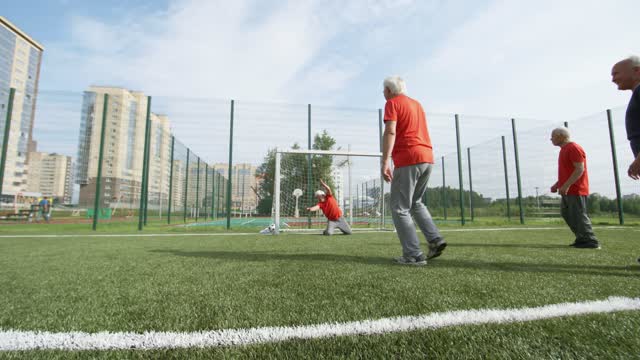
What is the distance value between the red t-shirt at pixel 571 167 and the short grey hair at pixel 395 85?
2.61 m

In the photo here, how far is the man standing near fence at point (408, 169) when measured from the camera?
107 inches

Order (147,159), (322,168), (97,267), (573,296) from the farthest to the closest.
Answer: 1. (322,168)
2. (147,159)
3. (97,267)
4. (573,296)

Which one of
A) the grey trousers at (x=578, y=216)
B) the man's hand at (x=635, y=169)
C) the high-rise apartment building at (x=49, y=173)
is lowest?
the grey trousers at (x=578, y=216)

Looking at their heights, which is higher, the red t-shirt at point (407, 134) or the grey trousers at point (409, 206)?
the red t-shirt at point (407, 134)

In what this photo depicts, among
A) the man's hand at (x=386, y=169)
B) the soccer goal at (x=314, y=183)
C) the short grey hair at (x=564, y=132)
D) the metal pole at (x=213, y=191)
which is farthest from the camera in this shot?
the metal pole at (x=213, y=191)

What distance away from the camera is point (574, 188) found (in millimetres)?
3969

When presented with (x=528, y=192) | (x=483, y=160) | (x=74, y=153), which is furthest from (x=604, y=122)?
(x=74, y=153)

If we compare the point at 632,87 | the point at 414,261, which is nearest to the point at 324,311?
the point at 414,261

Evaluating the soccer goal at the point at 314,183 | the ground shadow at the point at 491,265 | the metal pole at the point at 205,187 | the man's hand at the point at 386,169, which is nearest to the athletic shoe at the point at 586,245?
the ground shadow at the point at 491,265

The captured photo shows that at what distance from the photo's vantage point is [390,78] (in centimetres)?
302

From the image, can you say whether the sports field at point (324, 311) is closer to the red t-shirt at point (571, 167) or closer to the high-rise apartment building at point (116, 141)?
the red t-shirt at point (571, 167)

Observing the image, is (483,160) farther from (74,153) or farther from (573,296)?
(74,153)

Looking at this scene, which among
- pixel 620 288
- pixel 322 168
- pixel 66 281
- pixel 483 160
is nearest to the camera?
pixel 620 288

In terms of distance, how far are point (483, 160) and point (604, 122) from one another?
4.03 m
